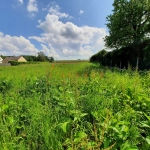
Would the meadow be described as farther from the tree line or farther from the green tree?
the green tree

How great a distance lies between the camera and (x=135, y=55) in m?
14.9

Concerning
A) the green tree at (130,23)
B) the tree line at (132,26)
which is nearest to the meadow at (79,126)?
the tree line at (132,26)

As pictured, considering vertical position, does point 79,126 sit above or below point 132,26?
below

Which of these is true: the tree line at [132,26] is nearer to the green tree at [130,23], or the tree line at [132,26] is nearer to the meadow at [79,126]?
the green tree at [130,23]

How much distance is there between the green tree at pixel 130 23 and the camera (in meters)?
13.9

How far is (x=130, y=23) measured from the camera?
562 inches

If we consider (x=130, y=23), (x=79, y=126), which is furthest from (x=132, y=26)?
(x=79, y=126)

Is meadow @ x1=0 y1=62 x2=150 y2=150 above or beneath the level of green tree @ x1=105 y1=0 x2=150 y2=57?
beneath

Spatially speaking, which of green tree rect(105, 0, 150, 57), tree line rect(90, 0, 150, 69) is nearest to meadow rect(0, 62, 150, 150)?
tree line rect(90, 0, 150, 69)

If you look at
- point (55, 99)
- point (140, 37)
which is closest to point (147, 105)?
point (55, 99)

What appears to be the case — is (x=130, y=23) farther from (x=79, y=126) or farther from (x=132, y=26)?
(x=79, y=126)

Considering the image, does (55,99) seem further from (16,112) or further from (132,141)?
(132,141)

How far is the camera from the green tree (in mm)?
13859

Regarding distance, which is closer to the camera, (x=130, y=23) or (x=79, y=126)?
(x=79, y=126)
